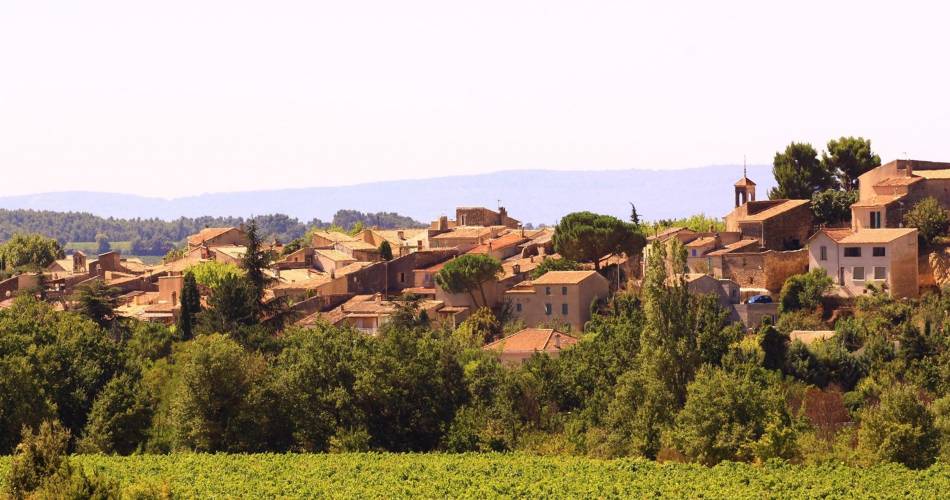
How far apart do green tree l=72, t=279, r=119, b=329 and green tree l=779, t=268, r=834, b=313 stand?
2644 cm

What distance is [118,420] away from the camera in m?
42.8

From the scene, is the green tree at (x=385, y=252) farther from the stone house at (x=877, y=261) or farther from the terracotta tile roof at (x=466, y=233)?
the stone house at (x=877, y=261)

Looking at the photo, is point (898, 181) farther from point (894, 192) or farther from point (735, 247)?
point (735, 247)

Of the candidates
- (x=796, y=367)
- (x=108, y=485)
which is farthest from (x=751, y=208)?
(x=108, y=485)

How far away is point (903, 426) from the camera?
35.6 m

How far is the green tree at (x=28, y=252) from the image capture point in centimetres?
9244

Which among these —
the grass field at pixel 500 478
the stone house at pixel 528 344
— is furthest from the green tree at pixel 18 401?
the stone house at pixel 528 344

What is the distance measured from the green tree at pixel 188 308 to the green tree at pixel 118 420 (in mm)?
14608

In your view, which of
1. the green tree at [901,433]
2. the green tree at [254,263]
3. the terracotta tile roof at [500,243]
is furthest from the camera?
the terracotta tile roof at [500,243]

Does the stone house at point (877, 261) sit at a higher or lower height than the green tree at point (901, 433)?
higher

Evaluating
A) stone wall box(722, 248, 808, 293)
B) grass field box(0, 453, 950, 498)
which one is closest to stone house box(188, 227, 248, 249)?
stone wall box(722, 248, 808, 293)

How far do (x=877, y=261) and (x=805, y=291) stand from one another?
2.50 metres

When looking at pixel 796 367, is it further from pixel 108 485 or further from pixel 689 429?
pixel 108 485

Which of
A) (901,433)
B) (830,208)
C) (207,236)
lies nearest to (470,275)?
(830,208)
